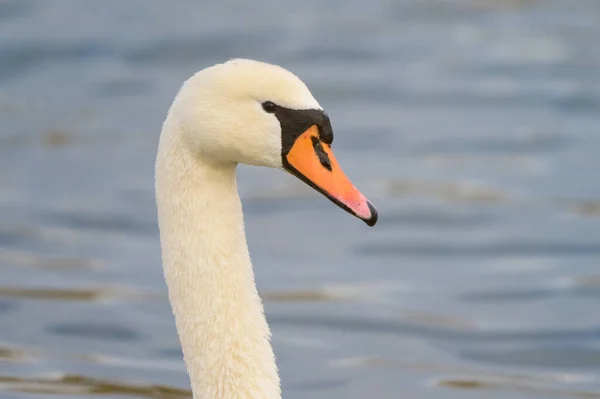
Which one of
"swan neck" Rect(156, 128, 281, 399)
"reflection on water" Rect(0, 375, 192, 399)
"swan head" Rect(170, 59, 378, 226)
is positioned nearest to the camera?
"swan head" Rect(170, 59, 378, 226)

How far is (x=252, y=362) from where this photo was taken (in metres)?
5.09

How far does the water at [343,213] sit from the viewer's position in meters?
8.55

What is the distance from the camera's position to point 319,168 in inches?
192

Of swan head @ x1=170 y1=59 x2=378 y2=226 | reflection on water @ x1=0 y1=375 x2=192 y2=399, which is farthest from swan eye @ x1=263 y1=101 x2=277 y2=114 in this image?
reflection on water @ x1=0 y1=375 x2=192 y2=399

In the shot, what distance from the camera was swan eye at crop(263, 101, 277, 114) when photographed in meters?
4.81

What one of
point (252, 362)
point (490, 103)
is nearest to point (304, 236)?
point (490, 103)

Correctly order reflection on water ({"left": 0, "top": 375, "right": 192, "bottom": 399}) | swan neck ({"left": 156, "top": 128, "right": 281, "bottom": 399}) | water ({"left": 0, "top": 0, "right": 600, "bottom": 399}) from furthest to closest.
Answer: water ({"left": 0, "top": 0, "right": 600, "bottom": 399}), reflection on water ({"left": 0, "top": 375, "right": 192, "bottom": 399}), swan neck ({"left": 156, "top": 128, "right": 281, "bottom": 399})

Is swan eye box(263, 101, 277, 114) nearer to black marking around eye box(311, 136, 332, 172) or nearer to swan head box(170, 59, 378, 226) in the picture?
swan head box(170, 59, 378, 226)

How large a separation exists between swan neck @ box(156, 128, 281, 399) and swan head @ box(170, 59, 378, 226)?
19 centimetres

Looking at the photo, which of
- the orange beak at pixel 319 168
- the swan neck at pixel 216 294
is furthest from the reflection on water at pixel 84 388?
the orange beak at pixel 319 168

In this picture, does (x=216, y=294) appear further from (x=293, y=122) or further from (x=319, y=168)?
(x=293, y=122)

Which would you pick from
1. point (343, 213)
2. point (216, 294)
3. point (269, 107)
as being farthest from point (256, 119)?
point (343, 213)

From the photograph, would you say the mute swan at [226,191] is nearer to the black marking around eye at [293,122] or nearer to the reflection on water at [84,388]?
the black marking around eye at [293,122]

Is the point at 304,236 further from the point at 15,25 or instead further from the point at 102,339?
the point at 15,25
